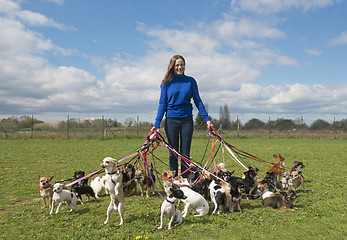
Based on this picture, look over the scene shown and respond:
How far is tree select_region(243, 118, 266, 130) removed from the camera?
111ft

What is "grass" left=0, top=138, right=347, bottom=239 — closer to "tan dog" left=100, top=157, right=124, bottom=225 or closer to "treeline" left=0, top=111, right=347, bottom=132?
"tan dog" left=100, top=157, right=124, bottom=225

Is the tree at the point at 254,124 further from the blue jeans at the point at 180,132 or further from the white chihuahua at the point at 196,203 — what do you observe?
the white chihuahua at the point at 196,203

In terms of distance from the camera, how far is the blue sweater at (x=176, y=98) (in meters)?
5.60

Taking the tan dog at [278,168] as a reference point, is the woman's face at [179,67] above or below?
above

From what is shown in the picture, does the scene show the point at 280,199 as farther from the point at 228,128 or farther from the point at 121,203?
the point at 228,128

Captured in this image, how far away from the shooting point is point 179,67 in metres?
5.56

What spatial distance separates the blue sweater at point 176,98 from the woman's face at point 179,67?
0.39 ft

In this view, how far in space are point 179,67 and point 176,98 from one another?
680 millimetres

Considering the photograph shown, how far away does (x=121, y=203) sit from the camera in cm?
436

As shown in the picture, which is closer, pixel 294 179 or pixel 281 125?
pixel 294 179

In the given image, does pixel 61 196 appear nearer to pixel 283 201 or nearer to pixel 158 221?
pixel 158 221

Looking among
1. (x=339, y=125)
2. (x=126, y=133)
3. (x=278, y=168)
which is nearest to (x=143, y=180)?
(x=278, y=168)

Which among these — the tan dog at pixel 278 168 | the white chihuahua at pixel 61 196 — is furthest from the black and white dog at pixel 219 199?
the white chihuahua at pixel 61 196

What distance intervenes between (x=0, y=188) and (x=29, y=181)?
94cm
